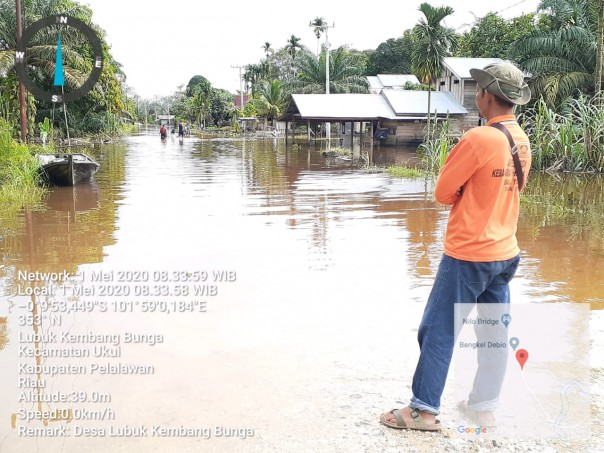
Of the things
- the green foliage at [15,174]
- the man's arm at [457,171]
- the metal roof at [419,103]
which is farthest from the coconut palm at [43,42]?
the man's arm at [457,171]

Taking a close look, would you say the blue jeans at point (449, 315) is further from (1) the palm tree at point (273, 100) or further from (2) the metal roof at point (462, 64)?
(1) the palm tree at point (273, 100)

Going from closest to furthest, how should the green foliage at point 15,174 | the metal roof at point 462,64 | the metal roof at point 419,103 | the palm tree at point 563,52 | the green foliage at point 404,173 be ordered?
the green foliage at point 15,174, the green foliage at point 404,173, the palm tree at point 563,52, the metal roof at point 419,103, the metal roof at point 462,64

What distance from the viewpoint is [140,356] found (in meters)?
4.10

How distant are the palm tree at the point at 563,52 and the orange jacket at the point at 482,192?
886 inches

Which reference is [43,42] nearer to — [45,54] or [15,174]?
[45,54]

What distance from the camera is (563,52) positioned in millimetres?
24547

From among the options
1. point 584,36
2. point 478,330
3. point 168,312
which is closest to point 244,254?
point 168,312

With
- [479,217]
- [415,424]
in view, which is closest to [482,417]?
[415,424]

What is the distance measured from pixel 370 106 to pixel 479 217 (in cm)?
3069

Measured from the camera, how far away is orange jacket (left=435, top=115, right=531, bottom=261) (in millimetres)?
2658

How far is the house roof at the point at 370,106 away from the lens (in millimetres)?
30531

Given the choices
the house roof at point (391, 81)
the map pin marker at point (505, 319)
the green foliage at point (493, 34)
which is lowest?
the map pin marker at point (505, 319)

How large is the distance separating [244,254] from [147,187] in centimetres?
817
